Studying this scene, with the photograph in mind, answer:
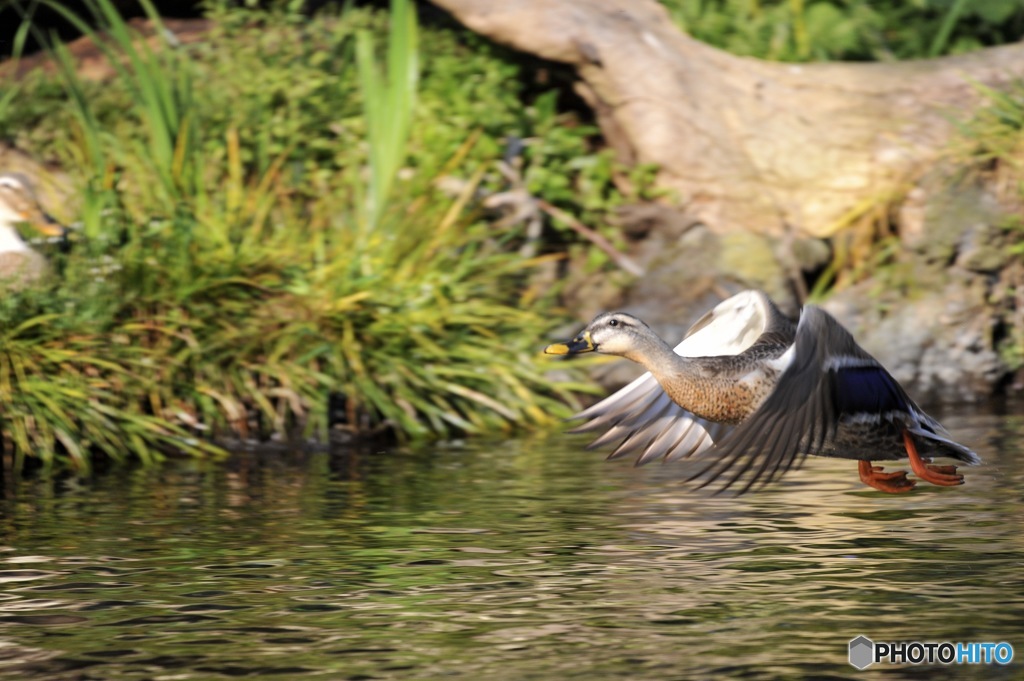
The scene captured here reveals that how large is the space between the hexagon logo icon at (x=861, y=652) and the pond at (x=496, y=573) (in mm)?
47

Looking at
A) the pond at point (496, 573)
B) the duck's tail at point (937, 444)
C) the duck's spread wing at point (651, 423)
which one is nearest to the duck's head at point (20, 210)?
the pond at point (496, 573)

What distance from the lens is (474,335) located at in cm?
959

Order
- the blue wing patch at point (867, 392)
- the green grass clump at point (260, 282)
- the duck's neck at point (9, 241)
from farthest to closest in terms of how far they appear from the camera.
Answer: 1. the duck's neck at point (9, 241)
2. the green grass clump at point (260, 282)
3. the blue wing patch at point (867, 392)

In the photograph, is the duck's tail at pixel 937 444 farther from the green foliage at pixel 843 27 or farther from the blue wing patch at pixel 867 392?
the green foliage at pixel 843 27

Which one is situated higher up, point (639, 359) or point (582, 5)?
point (582, 5)

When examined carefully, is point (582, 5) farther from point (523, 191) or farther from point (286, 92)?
point (286, 92)

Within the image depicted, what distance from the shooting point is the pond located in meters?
4.21

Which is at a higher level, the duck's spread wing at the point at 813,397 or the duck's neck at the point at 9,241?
the duck's neck at the point at 9,241

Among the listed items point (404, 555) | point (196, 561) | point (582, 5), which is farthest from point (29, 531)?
point (582, 5)

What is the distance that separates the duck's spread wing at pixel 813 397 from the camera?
17.0 feet

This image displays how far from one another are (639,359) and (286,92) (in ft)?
19.9

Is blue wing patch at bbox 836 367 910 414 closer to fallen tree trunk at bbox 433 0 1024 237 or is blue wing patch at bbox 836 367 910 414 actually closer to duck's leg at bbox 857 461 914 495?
duck's leg at bbox 857 461 914 495

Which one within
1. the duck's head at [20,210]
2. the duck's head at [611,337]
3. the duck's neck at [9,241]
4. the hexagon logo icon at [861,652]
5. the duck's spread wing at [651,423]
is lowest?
the hexagon logo icon at [861,652]

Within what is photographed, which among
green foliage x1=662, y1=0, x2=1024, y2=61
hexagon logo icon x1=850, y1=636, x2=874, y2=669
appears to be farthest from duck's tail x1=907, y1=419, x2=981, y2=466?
green foliage x1=662, y1=0, x2=1024, y2=61
